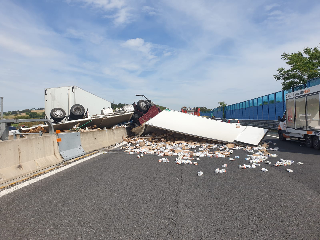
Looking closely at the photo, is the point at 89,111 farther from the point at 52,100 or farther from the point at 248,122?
the point at 248,122

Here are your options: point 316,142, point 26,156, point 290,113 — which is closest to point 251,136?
point 290,113

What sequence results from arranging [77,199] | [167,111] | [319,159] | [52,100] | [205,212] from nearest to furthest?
[205,212] → [77,199] → [319,159] → [167,111] → [52,100]

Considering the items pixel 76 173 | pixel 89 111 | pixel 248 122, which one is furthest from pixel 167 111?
pixel 248 122

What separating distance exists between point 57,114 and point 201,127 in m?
8.47

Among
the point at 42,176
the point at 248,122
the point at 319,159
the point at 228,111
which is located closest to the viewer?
the point at 42,176

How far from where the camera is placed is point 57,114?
1527cm

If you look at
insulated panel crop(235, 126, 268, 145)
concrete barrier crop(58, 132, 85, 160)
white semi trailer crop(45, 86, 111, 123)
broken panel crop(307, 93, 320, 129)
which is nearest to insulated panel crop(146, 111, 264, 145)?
insulated panel crop(235, 126, 268, 145)

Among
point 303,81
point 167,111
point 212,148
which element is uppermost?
point 303,81

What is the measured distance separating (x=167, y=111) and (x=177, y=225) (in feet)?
38.1

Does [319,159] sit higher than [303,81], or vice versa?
[303,81]

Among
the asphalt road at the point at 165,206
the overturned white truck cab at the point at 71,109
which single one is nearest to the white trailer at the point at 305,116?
the asphalt road at the point at 165,206

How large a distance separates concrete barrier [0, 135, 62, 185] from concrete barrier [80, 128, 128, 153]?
216cm

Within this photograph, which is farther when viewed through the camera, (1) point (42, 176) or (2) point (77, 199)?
(1) point (42, 176)

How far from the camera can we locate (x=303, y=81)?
30.2 metres
